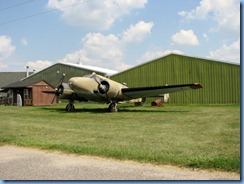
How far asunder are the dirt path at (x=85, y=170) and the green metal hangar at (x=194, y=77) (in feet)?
90.2

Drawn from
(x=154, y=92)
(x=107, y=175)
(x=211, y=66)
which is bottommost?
(x=107, y=175)

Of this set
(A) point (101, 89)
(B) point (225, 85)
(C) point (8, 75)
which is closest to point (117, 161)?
(A) point (101, 89)

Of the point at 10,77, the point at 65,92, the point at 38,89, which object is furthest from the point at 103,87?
the point at 10,77

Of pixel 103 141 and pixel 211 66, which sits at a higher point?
pixel 211 66

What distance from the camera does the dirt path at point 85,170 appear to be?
5.62 metres

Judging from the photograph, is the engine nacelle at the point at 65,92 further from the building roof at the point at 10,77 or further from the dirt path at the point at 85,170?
the building roof at the point at 10,77

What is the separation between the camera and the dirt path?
5621 millimetres

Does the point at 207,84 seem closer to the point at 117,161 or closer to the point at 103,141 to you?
the point at 103,141

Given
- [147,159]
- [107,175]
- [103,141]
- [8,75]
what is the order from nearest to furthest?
[107,175]
[147,159]
[103,141]
[8,75]

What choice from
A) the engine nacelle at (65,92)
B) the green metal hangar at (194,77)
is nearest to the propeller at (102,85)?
the engine nacelle at (65,92)

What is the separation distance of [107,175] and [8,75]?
214 feet

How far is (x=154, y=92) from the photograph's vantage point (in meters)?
23.6

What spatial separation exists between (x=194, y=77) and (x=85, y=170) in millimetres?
29830

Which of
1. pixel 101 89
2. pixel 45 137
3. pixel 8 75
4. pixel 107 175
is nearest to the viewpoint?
pixel 107 175
